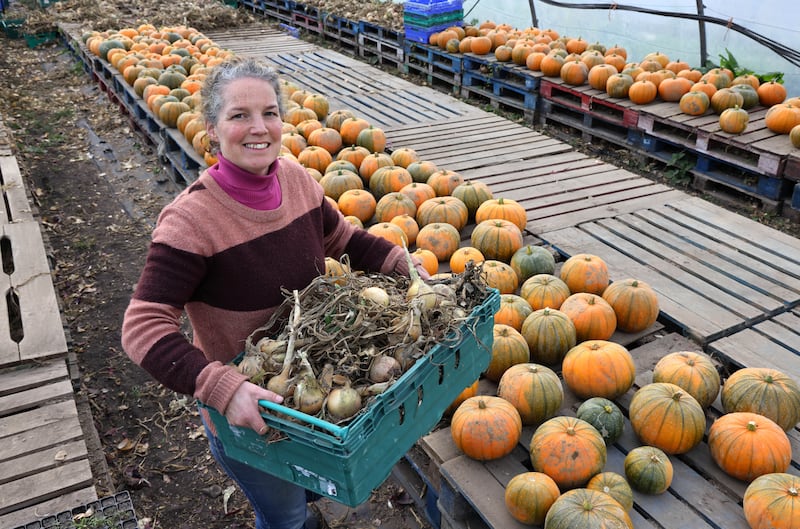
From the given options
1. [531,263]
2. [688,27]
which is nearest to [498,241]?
[531,263]

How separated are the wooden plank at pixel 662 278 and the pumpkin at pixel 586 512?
1724 mm

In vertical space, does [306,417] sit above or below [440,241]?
above

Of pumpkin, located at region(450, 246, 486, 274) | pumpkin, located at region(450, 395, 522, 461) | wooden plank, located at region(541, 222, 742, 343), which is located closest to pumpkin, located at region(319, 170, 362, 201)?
pumpkin, located at region(450, 246, 486, 274)

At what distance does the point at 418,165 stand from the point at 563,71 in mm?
4090

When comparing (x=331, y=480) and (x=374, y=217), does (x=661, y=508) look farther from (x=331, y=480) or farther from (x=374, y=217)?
(x=374, y=217)

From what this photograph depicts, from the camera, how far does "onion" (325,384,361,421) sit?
190 cm

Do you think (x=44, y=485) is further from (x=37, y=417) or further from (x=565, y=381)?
(x=565, y=381)

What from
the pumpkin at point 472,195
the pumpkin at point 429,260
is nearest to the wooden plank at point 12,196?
the pumpkin at point 429,260

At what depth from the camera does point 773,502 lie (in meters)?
2.48

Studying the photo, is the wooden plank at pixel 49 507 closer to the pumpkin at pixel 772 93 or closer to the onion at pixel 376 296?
the onion at pixel 376 296

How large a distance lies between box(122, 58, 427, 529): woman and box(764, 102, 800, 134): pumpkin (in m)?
5.89

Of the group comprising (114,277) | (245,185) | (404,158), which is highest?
(245,185)

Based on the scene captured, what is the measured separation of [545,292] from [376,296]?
73.8 inches

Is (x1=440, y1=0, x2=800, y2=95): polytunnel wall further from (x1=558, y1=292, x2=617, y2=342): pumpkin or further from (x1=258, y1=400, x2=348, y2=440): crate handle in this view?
A: (x1=258, y1=400, x2=348, y2=440): crate handle
